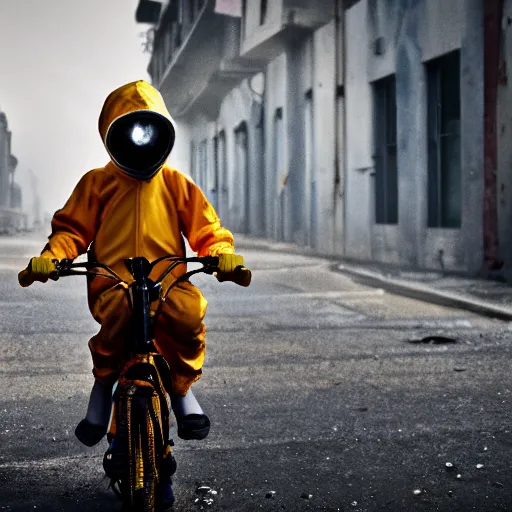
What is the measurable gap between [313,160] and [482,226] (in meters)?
9.08

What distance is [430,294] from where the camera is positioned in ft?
38.5

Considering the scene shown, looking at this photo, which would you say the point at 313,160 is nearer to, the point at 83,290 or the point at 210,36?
the point at 83,290

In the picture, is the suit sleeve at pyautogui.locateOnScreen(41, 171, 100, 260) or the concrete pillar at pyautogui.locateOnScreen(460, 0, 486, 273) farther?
the concrete pillar at pyautogui.locateOnScreen(460, 0, 486, 273)

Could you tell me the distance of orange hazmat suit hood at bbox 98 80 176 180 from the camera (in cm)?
367

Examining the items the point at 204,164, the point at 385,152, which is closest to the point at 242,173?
the point at 204,164

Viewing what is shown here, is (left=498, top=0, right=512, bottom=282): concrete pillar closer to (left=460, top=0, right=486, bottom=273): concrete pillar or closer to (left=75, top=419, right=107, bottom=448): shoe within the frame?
(left=460, top=0, right=486, bottom=273): concrete pillar

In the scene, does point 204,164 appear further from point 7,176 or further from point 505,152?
point 7,176

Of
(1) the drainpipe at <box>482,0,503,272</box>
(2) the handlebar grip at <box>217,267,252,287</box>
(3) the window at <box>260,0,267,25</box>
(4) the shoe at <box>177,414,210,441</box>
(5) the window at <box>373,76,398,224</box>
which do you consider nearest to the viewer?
(2) the handlebar grip at <box>217,267,252,287</box>

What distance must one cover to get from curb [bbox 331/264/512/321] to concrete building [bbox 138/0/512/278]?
1.42m

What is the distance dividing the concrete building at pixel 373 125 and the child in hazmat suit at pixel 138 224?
33.2 ft

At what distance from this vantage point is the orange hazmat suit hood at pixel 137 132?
3674mm

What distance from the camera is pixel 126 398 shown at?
3.33 m

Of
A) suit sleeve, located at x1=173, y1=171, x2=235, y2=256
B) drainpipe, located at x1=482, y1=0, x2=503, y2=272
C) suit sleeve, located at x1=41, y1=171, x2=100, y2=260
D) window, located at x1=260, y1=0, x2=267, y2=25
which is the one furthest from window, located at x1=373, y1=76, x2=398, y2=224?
suit sleeve, located at x1=41, y1=171, x2=100, y2=260

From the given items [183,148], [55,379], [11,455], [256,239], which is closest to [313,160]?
[256,239]
